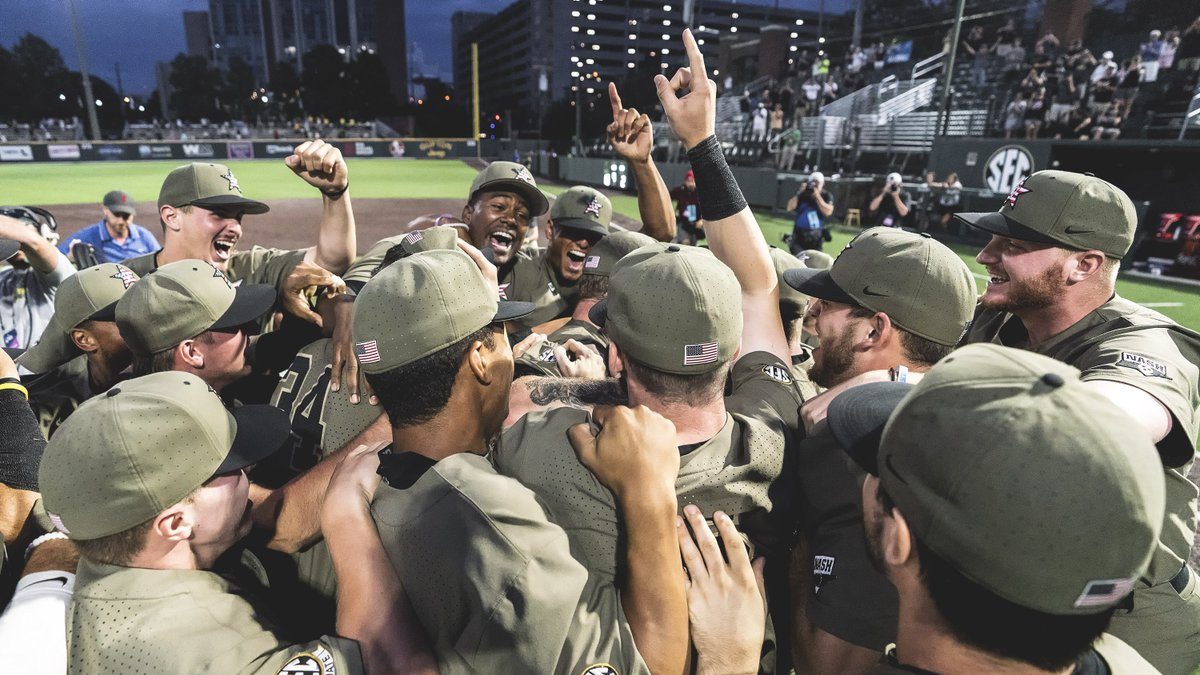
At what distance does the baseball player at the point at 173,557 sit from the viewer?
152cm

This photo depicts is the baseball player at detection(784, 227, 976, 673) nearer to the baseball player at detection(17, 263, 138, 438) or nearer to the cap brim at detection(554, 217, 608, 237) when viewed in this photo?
the cap brim at detection(554, 217, 608, 237)

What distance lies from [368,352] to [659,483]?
0.98 metres

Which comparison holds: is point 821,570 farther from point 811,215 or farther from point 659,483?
point 811,215

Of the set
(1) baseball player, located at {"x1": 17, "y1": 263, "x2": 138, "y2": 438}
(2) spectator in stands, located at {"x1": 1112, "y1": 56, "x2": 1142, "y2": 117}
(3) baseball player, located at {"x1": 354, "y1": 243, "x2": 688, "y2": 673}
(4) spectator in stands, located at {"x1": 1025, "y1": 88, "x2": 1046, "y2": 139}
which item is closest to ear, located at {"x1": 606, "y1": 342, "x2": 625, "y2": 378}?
(3) baseball player, located at {"x1": 354, "y1": 243, "x2": 688, "y2": 673}

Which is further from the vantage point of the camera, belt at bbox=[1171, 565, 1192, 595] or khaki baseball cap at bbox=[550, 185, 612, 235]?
khaki baseball cap at bbox=[550, 185, 612, 235]

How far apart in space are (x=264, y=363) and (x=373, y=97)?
9752 centimetres

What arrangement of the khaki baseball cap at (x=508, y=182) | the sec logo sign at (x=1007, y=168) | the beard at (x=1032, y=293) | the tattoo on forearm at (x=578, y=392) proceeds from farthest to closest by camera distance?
1. the sec logo sign at (x=1007, y=168)
2. the khaki baseball cap at (x=508, y=182)
3. the beard at (x=1032, y=293)
4. the tattoo on forearm at (x=578, y=392)

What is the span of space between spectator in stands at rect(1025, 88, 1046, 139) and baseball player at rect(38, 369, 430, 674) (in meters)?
22.5

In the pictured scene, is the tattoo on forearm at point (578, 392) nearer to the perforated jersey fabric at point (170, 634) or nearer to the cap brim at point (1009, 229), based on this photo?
the perforated jersey fabric at point (170, 634)

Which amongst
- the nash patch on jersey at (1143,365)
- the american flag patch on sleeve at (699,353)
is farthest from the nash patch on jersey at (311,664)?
the nash patch on jersey at (1143,365)

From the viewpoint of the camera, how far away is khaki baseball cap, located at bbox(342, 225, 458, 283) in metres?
3.31

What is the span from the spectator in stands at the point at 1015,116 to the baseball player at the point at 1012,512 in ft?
75.9

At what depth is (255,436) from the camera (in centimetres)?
202

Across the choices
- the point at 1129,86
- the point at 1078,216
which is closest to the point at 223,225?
the point at 1078,216
